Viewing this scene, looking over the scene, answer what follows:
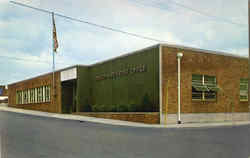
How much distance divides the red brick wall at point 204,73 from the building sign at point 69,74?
1154 cm

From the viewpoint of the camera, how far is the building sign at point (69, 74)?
88.7ft

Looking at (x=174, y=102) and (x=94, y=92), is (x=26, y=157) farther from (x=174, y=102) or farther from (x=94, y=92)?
(x=94, y=92)

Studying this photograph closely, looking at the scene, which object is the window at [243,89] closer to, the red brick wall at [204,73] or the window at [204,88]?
the red brick wall at [204,73]

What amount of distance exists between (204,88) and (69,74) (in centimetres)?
1398

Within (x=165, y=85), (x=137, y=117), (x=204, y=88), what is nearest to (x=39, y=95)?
(x=137, y=117)

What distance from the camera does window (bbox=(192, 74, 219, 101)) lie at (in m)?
19.8

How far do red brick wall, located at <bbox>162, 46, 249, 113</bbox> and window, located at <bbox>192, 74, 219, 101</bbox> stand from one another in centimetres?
33

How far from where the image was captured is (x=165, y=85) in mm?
18281

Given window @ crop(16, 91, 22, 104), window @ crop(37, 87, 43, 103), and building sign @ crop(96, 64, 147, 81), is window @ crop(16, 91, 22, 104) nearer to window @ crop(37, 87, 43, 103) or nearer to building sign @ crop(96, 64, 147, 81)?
window @ crop(37, 87, 43, 103)

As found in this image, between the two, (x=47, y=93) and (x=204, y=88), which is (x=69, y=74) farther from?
(x=204, y=88)

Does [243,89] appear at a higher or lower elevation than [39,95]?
higher

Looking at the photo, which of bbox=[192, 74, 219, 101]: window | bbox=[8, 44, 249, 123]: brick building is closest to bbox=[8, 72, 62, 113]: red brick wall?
bbox=[8, 44, 249, 123]: brick building

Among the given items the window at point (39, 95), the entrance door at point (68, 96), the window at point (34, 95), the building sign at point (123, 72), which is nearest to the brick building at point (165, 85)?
the building sign at point (123, 72)

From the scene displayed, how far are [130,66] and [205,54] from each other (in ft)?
19.2
